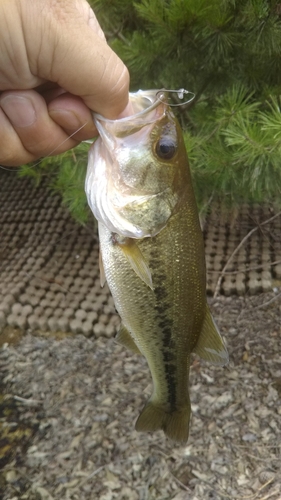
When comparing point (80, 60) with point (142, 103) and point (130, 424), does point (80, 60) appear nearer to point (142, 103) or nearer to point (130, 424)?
point (142, 103)

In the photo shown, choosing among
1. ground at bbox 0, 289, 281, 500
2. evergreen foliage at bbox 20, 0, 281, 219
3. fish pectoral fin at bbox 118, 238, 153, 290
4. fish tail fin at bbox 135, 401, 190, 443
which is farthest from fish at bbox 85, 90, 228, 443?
ground at bbox 0, 289, 281, 500

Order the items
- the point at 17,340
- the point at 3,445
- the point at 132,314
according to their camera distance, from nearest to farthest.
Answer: the point at 132,314, the point at 3,445, the point at 17,340

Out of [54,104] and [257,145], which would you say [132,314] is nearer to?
[54,104]

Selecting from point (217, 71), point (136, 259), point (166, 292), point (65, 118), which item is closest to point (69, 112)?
point (65, 118)

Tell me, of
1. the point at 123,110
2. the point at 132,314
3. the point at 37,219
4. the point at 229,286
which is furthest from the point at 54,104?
the point at 37,219

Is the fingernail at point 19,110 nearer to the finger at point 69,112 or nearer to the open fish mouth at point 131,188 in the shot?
the finger at point 69,112

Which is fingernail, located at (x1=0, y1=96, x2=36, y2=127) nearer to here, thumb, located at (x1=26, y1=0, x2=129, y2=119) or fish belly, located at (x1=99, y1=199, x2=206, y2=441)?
thumb, located at (x1=26, y1=0, x2=129, y2=119)

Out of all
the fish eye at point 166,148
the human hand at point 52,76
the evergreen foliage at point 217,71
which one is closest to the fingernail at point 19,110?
the human hand at point 52,76
